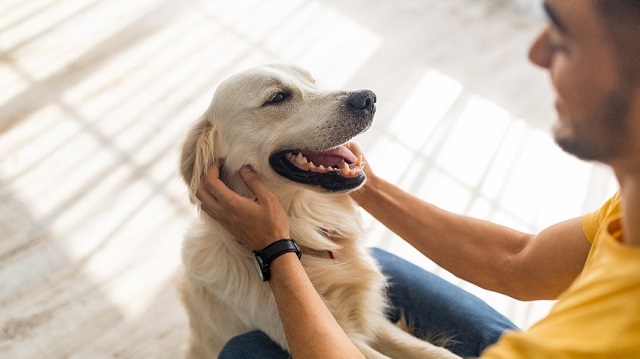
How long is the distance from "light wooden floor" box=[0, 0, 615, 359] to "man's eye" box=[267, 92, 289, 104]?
0.62 metres

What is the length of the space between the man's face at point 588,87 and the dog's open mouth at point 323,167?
0.65 m

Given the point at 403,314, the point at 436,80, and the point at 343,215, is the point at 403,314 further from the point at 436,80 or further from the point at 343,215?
the point at 436,80

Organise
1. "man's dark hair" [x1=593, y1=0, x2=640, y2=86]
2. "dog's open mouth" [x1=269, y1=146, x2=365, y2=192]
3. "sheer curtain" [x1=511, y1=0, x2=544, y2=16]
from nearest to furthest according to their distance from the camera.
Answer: "man's dark hair" [x1=593, y1=0, x2=640, y2=86], "dog's open mouth" [x1=269, y1=146, x2=365, y2=192], "sheer curtain" [x1=511, y1=0, x2=544, y2=16]

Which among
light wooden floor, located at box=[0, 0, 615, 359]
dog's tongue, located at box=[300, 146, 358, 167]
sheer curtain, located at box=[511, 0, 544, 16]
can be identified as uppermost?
dog's tongue, located at box=[300, 146, 358, 167]

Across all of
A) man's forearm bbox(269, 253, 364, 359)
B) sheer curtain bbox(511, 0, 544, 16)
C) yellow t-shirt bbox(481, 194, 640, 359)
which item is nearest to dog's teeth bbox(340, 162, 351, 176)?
man's forearm bbox(269, 253, 364, 359)

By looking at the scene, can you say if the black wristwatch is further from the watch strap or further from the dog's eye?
the dog's eye

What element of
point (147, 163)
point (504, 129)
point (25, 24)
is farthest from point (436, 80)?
point (25, 24)

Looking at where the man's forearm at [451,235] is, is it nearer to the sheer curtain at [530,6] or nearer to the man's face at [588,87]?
the man's face at [588,87]

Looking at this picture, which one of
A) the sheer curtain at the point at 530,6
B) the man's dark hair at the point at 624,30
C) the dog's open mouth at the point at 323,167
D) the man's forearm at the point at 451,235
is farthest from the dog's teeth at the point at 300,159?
the sheer curtain at the point at 530,6

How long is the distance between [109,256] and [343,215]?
3.56 feet

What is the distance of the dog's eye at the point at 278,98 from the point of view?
1.48 meters

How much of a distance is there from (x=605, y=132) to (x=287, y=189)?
852mm

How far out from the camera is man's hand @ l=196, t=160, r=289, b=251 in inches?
51.6

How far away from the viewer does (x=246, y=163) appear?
1451mm
